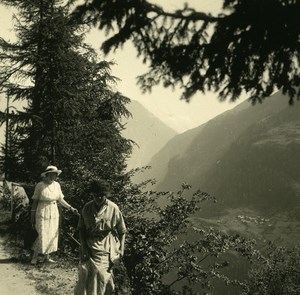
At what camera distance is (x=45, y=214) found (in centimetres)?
689

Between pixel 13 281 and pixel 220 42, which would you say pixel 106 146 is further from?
pixel 220 42

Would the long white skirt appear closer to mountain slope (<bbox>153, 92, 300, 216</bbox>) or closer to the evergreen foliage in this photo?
the evergreen foliage

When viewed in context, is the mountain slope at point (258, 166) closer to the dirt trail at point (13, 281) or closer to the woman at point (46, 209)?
the woman at point (46, 209)

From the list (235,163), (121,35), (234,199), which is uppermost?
(121,35)

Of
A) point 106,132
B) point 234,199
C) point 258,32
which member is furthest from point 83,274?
point 234,199

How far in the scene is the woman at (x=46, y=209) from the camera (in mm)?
6770

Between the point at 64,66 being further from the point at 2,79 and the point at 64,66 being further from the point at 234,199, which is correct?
the point at 234,199

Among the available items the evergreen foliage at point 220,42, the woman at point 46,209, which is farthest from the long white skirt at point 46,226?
the evergreen foliage at point 220,42

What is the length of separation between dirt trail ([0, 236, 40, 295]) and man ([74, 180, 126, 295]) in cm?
208

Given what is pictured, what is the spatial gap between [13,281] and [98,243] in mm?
2730

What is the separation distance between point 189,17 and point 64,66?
31.5 ft

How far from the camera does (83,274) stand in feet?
14.5

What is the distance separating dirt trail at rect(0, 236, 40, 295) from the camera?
19.9 feet

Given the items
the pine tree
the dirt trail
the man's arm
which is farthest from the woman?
the pine tree
